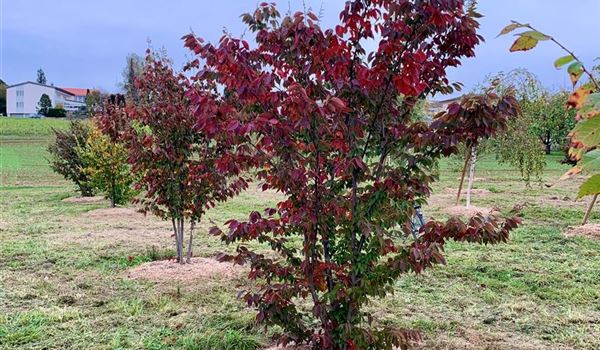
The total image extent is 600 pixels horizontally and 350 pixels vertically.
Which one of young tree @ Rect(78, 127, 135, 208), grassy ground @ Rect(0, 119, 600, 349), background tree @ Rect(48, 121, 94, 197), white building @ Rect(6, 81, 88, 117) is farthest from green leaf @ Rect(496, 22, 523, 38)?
white building @ Rect(6, 81, 88, 117)

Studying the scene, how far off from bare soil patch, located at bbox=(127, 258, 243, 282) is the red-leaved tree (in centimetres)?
58

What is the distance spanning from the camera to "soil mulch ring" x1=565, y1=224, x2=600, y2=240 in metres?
7.98

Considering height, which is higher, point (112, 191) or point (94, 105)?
point (94, 105)

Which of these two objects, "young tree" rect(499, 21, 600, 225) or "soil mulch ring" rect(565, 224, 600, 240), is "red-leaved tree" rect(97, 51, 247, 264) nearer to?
"young tree" rect(499, 21, 600, 225)

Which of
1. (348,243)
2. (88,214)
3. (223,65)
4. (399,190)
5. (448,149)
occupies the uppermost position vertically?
(223,65)

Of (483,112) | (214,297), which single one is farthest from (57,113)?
(483,112)

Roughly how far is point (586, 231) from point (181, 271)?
628 centimetres

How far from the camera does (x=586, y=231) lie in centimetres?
819

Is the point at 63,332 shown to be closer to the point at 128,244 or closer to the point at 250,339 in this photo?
the point at 250,339

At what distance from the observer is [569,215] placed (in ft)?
32.3

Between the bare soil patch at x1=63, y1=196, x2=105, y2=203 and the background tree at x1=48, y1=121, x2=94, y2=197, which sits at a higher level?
the background tree at x1=48, y1=121, x2=94, y2=197

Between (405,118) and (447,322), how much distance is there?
84.5 inches

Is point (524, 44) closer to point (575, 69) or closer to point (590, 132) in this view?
→ point (575, 69)

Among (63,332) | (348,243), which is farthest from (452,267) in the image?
(63,332)
